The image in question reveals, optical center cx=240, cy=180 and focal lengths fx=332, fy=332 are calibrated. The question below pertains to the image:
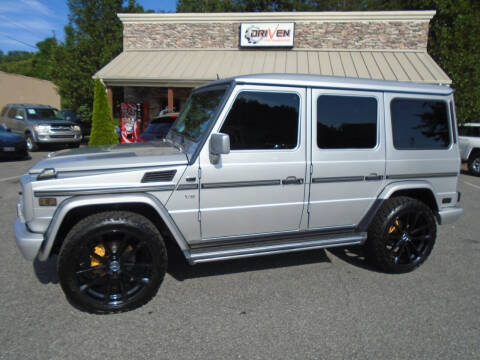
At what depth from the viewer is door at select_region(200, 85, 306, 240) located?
314cm

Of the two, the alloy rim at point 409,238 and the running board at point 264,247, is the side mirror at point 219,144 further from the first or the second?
the alloy rim at point 409,238

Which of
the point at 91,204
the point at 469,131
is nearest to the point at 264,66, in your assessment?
the point at 469,131

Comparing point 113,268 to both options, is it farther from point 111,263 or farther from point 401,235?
point 401,235

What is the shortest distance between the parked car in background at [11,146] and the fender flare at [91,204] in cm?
1084

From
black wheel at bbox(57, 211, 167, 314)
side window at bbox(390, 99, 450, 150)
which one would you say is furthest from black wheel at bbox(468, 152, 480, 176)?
black wheel at bbox(57, 211, 167, 314)

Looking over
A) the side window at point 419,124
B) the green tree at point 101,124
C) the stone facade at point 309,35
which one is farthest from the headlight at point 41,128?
the side window at point 419,124

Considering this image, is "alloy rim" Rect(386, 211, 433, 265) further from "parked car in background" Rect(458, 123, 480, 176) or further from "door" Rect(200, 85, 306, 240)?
"parked car in background" Rect(458, 123, 480, 176)

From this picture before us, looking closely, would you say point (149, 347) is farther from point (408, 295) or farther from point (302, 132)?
point (408, 295)

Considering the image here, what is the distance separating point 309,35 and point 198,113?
40.6ft

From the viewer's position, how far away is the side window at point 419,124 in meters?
3.72

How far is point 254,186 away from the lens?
3.22 meters

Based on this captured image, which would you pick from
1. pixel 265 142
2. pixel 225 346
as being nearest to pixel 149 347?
pixel 225 346

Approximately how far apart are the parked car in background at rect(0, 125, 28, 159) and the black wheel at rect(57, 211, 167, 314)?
10.9 metres

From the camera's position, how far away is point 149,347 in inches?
101
